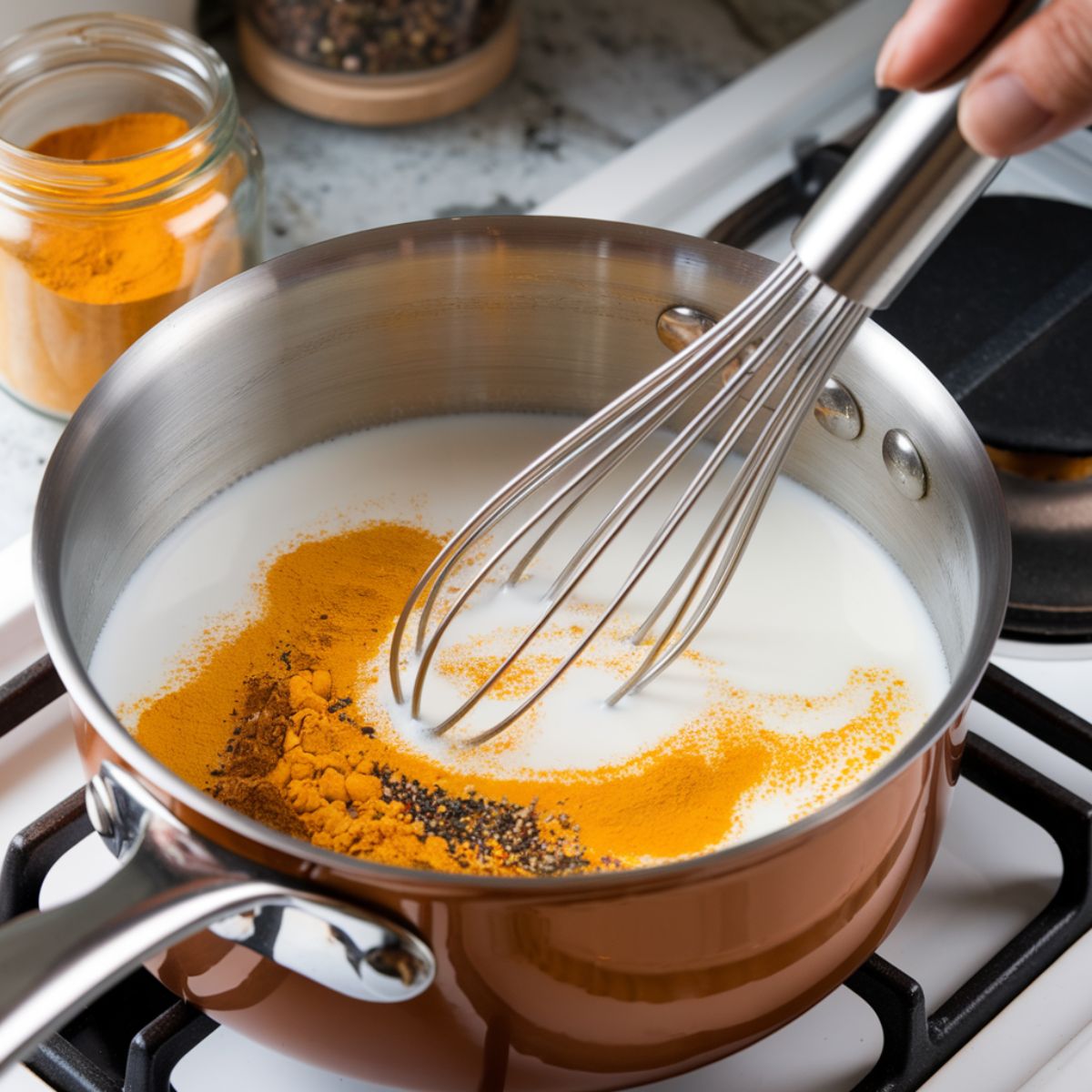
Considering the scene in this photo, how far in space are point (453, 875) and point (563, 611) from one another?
29 centimetres

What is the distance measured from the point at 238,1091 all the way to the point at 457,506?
0.30 metres

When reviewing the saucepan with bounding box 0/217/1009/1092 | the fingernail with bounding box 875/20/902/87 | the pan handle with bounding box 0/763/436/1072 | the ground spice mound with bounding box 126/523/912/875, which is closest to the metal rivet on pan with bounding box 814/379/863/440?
the saucepan with bounding box 0/217/1009/1092

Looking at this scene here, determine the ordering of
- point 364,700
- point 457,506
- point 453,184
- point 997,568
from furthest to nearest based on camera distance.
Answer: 1. point 453,184
2. point 457,506
3. point 364,700
4. point 997,568

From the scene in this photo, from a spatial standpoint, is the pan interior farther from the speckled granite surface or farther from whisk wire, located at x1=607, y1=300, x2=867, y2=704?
the speckled granite surface

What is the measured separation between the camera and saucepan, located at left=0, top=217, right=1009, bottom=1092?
1.40 ft

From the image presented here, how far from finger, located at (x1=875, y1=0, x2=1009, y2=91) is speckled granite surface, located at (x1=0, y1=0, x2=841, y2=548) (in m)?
0.53

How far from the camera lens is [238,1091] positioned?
1.88 feet

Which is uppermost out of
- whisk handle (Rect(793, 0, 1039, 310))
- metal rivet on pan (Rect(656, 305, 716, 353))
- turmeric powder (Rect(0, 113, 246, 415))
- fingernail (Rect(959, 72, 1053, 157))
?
fingernail (Rect(959, 72, 1053, 157))

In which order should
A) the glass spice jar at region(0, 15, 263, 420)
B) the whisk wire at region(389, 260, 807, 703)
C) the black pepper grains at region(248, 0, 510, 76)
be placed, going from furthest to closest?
the black pepper grains at region(248, 0, 510, 76) < the glass spice jar at region(0, 15, 263, 420) < the whisk wire at region(389, 260, 807, 703)

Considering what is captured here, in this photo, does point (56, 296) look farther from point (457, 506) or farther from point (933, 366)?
point (933, 366)

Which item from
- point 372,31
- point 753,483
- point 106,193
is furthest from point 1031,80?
point 372,31

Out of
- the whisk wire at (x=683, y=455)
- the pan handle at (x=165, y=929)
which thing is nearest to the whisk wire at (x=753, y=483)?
the whisk wire at (x=683, y=455)

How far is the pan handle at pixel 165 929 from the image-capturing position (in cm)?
40

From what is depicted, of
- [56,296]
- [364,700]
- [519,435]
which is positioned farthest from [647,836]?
[56,296]
